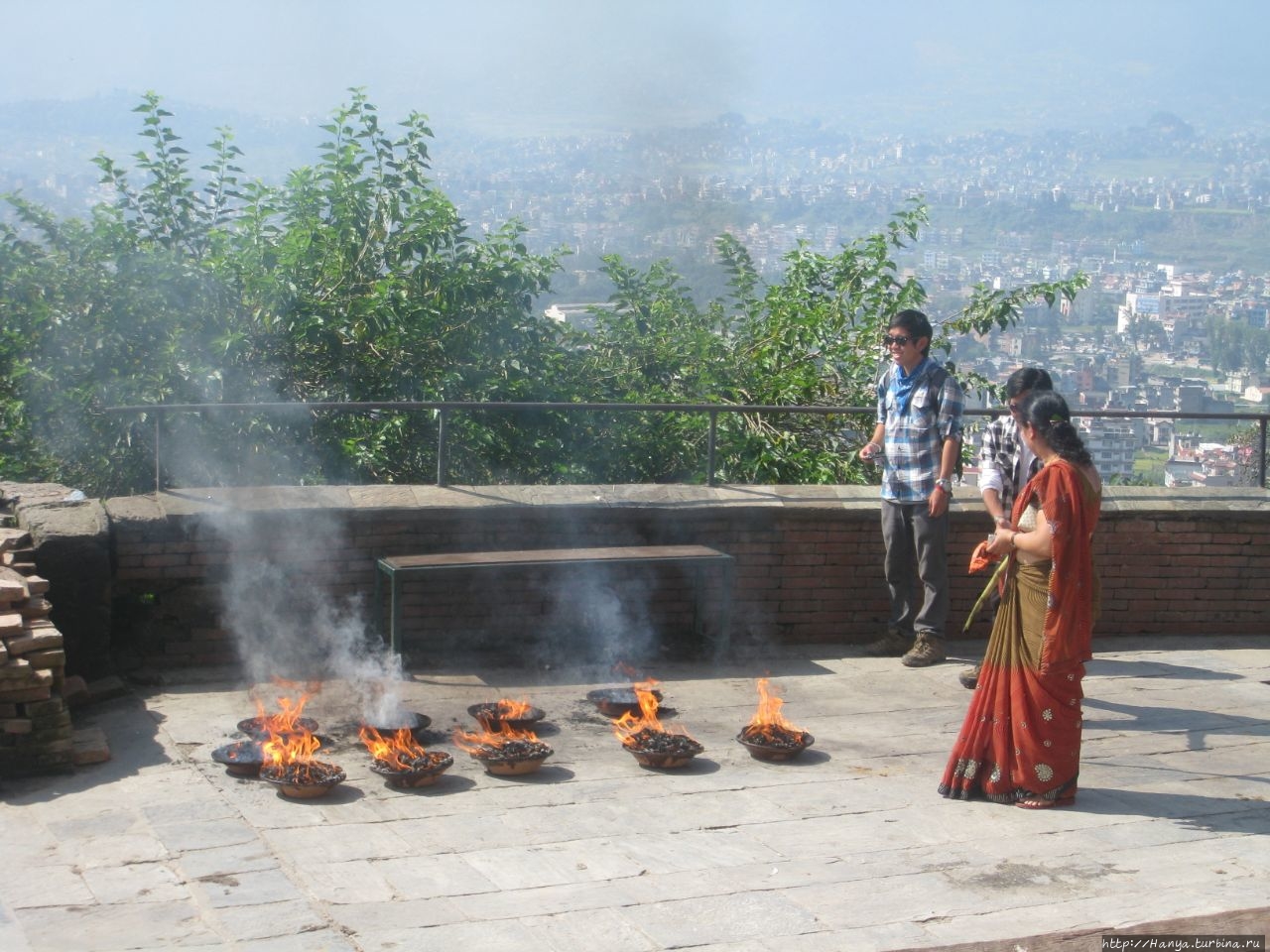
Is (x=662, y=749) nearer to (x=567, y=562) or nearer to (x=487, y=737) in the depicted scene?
(x=487, y=737)

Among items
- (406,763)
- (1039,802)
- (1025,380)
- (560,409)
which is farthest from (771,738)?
(560,409)

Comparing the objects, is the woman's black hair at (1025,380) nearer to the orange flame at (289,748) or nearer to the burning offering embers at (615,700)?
the burning offering embers at (615,700)

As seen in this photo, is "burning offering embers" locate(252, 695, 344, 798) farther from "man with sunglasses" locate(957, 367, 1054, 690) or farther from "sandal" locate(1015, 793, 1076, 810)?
"man with sunglasses" locate(957, 367, 1054, 690)

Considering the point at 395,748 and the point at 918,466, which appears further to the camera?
the point at 918,466

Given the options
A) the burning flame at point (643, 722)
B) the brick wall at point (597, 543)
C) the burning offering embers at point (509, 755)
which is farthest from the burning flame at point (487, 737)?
the brick wall at point (597, 543)

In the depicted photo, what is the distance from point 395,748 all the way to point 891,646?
11.3 ft

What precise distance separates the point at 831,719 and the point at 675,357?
19.4ft

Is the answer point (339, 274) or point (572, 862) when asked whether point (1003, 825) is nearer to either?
point (572, 862)

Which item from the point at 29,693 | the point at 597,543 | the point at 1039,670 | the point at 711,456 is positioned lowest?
the point at 29,693

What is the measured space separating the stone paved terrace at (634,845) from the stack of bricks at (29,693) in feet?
0.38

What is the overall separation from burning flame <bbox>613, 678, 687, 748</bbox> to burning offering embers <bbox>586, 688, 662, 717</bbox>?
0.03m

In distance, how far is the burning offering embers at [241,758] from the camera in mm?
5863

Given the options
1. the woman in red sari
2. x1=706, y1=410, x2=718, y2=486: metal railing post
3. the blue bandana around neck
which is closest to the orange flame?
the woman in red sari

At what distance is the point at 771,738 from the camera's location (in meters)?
6.45
